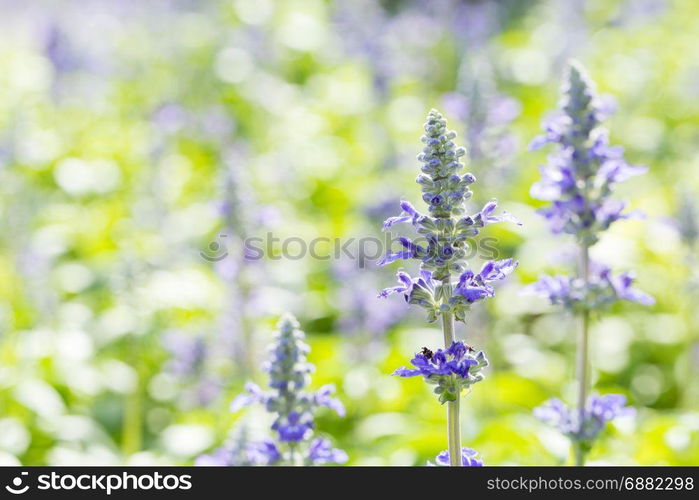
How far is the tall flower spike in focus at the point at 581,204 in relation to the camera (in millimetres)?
4066

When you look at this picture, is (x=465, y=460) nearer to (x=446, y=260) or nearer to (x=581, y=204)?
(x=446, y=260)

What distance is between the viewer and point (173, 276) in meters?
8.27

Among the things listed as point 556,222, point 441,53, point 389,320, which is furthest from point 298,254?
point 441,53

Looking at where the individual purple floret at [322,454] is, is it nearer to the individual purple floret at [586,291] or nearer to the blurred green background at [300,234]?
the individual purple floret at [586,291]

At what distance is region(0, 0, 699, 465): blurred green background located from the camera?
21.0 ft
